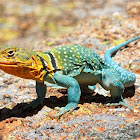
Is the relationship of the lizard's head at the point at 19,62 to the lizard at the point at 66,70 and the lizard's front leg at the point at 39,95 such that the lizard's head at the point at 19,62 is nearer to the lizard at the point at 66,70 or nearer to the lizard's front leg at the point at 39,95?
the lizard at the point at 66,70

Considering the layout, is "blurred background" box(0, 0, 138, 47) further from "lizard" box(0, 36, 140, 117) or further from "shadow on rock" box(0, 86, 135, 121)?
"lizard" box(0, 36, 140, 117)

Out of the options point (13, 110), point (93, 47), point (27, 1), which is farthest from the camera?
point (27, 1)

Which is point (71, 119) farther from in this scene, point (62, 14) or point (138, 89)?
point (62, 14)

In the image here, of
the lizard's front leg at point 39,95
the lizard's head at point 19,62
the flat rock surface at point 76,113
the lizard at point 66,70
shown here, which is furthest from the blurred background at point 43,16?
the lizard's head at point 19,62

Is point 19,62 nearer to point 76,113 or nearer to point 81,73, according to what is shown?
point 81,73

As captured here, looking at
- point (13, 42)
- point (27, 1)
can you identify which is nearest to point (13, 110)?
point (13, 42)

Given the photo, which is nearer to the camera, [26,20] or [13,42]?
[13,42]
